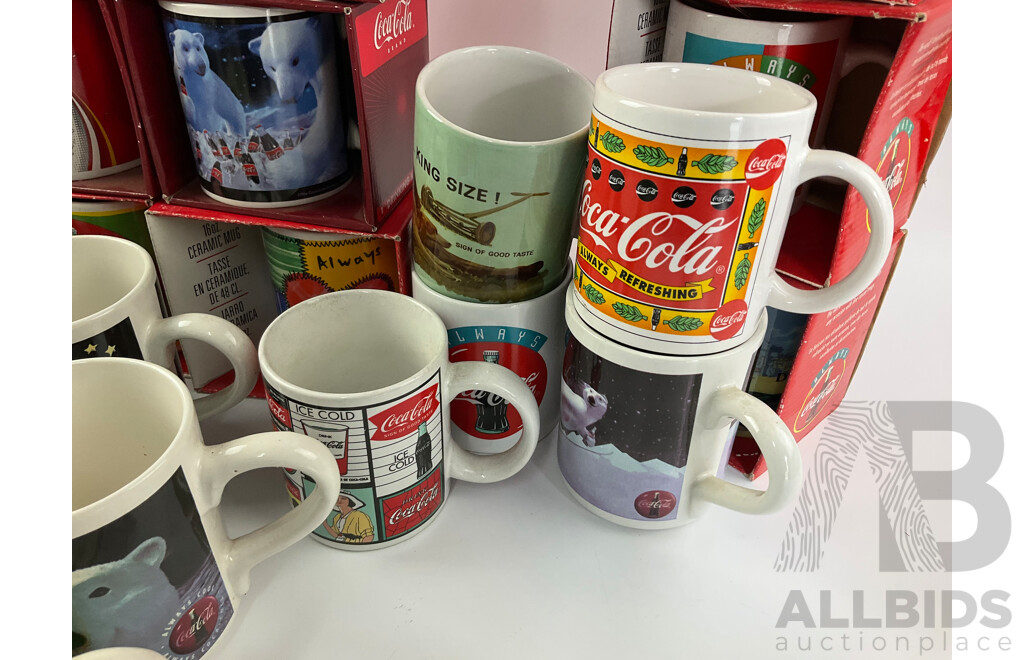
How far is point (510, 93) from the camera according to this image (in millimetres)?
626

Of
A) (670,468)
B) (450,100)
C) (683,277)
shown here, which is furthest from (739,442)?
(450,100)

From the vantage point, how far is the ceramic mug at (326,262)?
64 cm

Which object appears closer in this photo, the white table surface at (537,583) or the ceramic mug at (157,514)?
the ceramic mug at (157,514)

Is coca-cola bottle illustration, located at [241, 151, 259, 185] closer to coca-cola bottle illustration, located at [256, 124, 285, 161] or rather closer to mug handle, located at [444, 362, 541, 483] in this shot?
coca-cola bottle illustration, located at [256, 124, 285, 161]

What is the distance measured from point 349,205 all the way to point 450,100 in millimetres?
125

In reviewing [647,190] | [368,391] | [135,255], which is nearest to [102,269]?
[135,255]

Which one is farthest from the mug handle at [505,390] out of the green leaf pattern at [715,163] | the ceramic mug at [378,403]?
the green leaf pattern at [715,163]

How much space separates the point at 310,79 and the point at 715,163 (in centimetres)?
33

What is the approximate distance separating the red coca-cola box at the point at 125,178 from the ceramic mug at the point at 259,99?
36mm

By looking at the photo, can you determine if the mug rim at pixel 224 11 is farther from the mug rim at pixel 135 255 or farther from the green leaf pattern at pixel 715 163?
the green leaf pattern at pixel 715 163

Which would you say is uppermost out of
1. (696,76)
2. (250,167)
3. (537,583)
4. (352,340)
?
(696,76)

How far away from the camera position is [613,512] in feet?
1.98

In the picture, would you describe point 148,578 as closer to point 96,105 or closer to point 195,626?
point 195,626

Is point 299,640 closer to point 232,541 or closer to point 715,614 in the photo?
point 232,541
